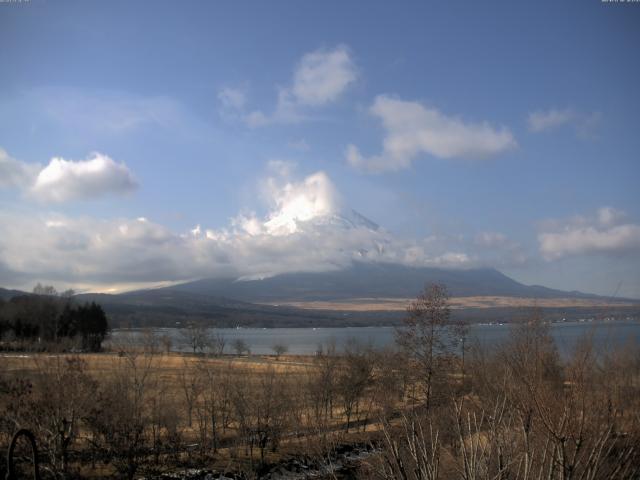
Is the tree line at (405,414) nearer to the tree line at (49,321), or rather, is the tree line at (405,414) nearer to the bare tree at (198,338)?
the tree line at (49,321)

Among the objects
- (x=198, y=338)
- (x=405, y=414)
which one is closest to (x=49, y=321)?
(x=198, y=338)

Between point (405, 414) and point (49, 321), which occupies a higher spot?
point (405, 414)


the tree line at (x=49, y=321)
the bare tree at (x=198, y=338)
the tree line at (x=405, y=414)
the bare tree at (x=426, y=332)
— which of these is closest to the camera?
the tree line at (x=405, y=414)

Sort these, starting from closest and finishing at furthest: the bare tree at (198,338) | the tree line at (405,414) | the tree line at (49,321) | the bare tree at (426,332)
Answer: the tree line at (405,414), the bare tree at (426,332), the tree line at (49,321), the bare tree at (198,338)

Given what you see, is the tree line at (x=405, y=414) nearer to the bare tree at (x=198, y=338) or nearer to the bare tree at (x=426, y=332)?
the bare tree at (x=426, y=332)

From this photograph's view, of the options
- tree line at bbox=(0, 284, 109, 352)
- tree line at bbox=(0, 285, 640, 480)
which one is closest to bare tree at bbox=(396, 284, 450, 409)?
tree line at bbox=(0, 285, 640, 480)

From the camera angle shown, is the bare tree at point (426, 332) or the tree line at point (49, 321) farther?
the tree line at point (49, 321)

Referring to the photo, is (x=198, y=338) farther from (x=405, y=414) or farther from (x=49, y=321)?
(x=405, y=414)

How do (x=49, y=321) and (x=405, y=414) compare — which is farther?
(x=49, y=321)

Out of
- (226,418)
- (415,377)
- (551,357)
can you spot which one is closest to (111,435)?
(226,418)

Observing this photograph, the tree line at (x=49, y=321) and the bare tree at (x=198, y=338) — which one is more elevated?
the tree line at (x=49, y=321)

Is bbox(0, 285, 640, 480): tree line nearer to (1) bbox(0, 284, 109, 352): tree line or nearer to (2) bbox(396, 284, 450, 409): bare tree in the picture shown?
(2) bbox(396, 284, 450, 409): bare tree

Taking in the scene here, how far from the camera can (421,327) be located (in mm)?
30469

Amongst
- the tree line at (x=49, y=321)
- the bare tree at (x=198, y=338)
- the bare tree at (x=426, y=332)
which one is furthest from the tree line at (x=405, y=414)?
the bare tree at (x=198, y=338)
